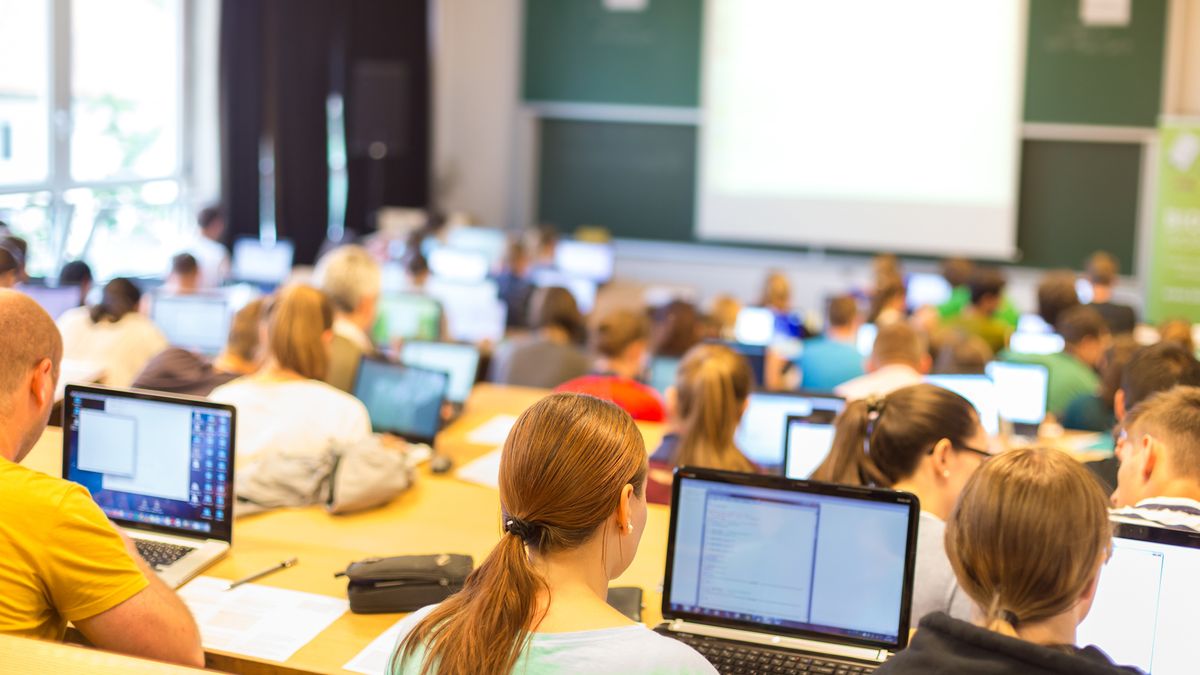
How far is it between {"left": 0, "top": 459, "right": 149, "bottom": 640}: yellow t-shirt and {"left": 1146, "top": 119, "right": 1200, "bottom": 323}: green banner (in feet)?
30.1

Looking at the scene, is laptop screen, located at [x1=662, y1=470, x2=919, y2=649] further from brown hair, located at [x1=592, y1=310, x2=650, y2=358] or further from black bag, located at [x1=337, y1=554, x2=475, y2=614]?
brown hair, located at [x1=592, y1=310, x2=650, y2=358]

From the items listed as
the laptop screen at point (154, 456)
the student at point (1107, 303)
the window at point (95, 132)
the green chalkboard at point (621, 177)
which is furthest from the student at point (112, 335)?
the green chalkboard at point (621, 177)

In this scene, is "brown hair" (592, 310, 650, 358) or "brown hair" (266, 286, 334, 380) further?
"brown hair" (592, 310, 650, 358)

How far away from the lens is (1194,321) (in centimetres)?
980

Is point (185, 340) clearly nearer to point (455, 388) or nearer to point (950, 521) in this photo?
point (455, 388)

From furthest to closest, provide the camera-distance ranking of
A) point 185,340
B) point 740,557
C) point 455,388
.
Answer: point 185,340 → point 455,388 → point 740,557

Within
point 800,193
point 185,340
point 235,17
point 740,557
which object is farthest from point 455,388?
point 800,193

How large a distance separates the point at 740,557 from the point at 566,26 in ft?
31.2

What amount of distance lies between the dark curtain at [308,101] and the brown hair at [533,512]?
8.43m

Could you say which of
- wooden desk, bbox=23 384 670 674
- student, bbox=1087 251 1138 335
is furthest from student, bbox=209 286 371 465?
student, bbox=1087 251 1138 335

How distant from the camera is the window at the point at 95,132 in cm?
802

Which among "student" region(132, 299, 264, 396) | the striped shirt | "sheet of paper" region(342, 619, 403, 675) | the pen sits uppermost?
the striped shirt

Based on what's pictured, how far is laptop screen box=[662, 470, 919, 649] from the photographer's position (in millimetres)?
2477

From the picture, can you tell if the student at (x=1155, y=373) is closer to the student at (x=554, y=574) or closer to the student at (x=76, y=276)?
the student at (x=554, y=574)
